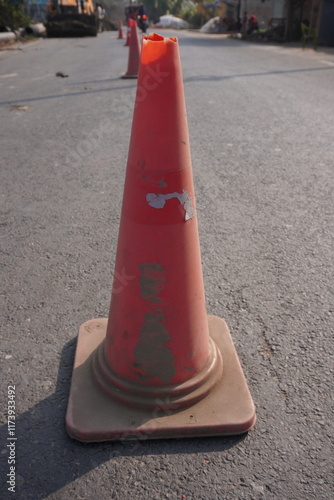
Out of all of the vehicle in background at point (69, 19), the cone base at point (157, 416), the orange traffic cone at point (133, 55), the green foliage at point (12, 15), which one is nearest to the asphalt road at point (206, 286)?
the cone base at point (157, 416)

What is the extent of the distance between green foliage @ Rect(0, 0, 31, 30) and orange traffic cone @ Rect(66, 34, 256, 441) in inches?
874

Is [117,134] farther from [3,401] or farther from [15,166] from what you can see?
[3,401]

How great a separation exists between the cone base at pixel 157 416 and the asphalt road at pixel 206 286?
43 millimetres

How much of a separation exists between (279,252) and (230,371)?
4.00 ft

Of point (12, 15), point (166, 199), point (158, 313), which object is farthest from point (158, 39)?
point (12, 15)

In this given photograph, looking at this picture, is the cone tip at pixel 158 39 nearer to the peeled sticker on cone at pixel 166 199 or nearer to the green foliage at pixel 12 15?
the peeled sticker on cone at pixel 166 199

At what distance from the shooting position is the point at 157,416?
1.80m

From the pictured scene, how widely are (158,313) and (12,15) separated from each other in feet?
76.5

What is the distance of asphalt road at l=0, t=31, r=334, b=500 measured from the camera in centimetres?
162

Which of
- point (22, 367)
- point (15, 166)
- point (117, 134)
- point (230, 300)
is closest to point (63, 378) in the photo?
point (22, 367)

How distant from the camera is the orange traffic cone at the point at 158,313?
1653 mm

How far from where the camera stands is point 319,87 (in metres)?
9.00

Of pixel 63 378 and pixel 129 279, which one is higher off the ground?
pixel 129 279

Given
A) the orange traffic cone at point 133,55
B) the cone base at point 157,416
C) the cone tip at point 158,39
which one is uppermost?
the cone tip at point 158,39
